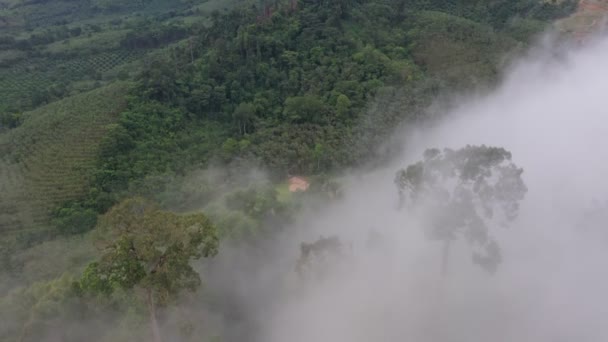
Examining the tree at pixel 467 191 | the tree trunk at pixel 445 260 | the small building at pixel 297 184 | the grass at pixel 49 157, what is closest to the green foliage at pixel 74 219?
the grass at pixel 49 157

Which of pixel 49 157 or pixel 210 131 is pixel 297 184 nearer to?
pixel 210 131

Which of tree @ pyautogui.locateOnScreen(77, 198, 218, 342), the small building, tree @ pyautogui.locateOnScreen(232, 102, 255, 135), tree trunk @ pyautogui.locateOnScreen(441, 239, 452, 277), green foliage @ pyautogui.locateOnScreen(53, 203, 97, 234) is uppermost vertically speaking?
tree @ pyautogui.locateOnScreen(77, 198, 218, 342)

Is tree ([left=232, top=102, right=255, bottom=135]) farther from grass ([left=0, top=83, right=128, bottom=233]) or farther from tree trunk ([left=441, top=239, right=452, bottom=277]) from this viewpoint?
tree trunk ([left=441, top=239, right=452, bottom=277])

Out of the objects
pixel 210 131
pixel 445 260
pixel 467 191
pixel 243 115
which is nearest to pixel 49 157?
pixel 210 131

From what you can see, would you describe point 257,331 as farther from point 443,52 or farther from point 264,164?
point 443,52

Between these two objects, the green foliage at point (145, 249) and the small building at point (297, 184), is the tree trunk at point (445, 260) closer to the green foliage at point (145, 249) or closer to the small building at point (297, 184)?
the green foliage at point (145, 249)

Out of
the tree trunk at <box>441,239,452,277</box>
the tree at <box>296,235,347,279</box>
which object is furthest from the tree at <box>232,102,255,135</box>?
the tree trunk at <box>441,239,452,277</box>
